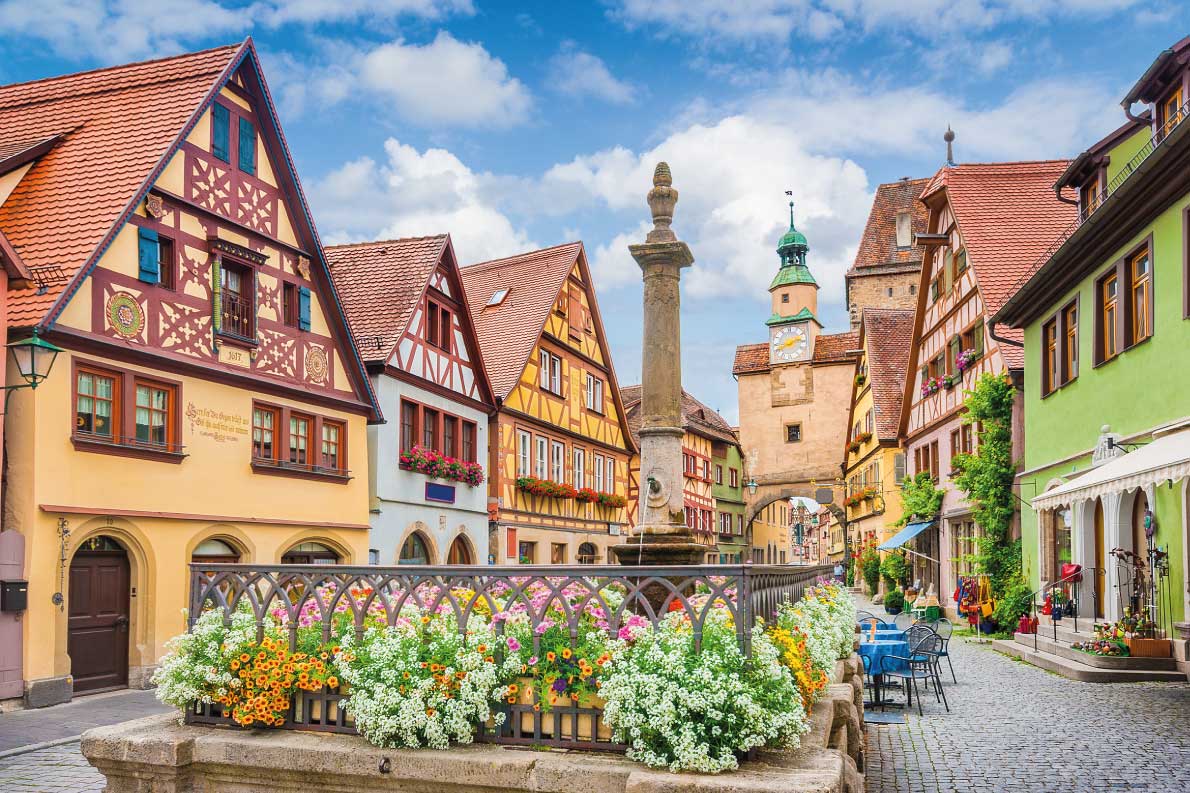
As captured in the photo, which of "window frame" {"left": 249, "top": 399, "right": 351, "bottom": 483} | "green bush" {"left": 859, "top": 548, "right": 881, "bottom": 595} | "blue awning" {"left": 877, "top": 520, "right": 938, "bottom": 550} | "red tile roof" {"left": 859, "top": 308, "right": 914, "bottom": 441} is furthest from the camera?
"green bush" {"left": 859, "top": 548, "right": 881, "bottom": 595}

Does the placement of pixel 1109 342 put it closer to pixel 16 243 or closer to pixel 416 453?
pixel 416 453

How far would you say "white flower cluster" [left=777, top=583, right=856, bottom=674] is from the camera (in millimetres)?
6535

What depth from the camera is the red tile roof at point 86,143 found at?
13508 millimetres

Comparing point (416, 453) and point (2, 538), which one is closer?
point (2, 538)

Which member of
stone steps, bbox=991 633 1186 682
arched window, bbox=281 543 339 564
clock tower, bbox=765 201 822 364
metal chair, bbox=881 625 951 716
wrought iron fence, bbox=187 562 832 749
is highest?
clock tower, bbox=765 201 822 364

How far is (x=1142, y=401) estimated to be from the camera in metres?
14.8

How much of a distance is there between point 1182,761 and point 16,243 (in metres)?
13.8

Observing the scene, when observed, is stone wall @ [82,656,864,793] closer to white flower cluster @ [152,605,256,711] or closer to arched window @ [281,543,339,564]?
white flower cluster @ [152,605,256,711]

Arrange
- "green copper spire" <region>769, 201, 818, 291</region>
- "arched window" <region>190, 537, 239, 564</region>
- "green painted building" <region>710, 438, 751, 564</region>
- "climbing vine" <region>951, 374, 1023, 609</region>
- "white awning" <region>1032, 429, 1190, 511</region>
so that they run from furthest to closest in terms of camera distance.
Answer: "green copper spire" <region>769, 201, 818, 291</region>, "green painted building" <region>710, 438, 751, 564</region>, "climbing vine" <region>951, 374, 1023, 609</region>, "arched window" <region>190, 537, 239, 564</region>, "white awning" <region>1032, 429, 1190, 511</region>

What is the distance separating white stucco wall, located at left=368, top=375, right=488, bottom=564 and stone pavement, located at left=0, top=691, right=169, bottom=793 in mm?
7076

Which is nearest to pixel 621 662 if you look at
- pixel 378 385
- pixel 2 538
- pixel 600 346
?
pixel 2 538

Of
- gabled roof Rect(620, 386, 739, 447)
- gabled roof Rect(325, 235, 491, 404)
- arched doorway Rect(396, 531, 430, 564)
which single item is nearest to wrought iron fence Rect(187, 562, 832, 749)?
gabled roof Rect(325, 235, 491, 404)

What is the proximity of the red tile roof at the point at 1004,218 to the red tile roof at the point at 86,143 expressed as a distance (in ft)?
52.5

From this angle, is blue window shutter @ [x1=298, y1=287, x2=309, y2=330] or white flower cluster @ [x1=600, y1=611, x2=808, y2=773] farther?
blue window shutter @ [x1=298, y1=287, x2=309, y2=330]
